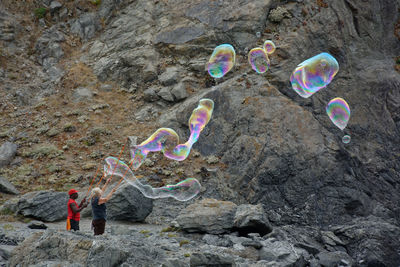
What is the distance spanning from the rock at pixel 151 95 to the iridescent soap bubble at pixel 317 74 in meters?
7.26

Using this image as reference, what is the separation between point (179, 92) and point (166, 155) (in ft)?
18.9

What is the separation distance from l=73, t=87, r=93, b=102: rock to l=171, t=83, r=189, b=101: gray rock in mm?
3914

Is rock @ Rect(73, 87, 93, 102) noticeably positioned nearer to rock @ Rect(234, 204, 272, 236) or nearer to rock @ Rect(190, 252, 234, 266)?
rock @ Rect(234, 204, 272, 236)

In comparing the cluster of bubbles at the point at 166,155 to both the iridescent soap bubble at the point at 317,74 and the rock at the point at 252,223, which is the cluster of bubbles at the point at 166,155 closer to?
the rock at the point at 252,223

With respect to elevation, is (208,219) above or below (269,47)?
below

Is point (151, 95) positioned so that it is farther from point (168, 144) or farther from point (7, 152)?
point (7, 152)

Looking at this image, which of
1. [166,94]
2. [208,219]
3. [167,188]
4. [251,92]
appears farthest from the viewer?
[166,94]

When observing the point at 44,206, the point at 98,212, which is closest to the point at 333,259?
the point at 98,212

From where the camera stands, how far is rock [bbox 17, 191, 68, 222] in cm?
1070

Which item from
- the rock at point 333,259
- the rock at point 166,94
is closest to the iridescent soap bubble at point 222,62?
the rock at point 166,94

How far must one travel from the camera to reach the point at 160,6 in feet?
62.8

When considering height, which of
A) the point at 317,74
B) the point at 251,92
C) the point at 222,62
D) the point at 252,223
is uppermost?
the point at 222,62

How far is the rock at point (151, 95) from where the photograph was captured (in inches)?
646

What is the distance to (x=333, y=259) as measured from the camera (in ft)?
27.3
